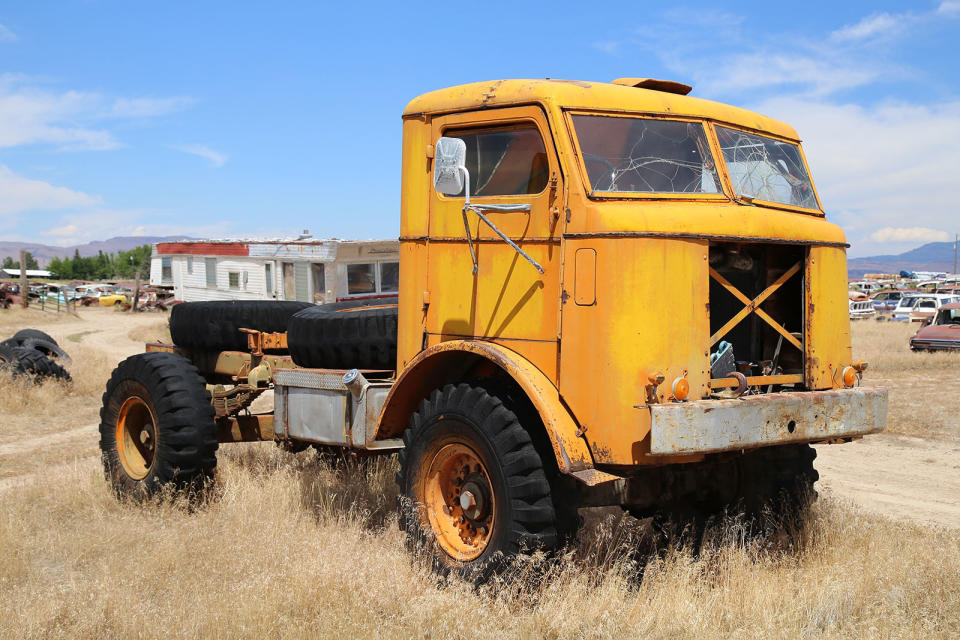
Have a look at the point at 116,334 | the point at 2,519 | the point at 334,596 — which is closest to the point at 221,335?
the point at 2,519

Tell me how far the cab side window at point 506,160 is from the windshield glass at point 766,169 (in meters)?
1.17

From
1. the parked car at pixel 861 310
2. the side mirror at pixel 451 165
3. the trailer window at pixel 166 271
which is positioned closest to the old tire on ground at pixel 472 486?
the side mirror at pixel 451 165

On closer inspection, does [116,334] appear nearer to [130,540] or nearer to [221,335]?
[221,335]

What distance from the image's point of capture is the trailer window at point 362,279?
1009 inches

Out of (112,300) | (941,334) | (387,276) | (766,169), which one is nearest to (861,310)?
(941,334)

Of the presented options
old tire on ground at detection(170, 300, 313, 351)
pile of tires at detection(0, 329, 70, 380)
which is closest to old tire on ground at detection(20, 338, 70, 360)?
pile of tires at detection(0, 329, 70, 380)

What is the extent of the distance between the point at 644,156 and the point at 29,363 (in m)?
12.3

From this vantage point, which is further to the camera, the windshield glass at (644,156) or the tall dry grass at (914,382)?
the tall dry grass at (914,382)

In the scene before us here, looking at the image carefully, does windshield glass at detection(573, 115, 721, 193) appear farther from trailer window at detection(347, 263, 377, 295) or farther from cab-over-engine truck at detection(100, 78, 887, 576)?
trailer window at detection(347, 263, 377, 295)

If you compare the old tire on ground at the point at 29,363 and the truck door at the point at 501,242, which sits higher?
the truck door at the point at 501,242

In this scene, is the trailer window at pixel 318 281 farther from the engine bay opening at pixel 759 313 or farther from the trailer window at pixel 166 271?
the engine bay opening at pixel 759 313

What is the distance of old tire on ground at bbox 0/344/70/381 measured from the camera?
14359 mm

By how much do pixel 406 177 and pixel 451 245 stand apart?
0.65 m

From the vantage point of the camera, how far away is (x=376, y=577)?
5.36 meters
